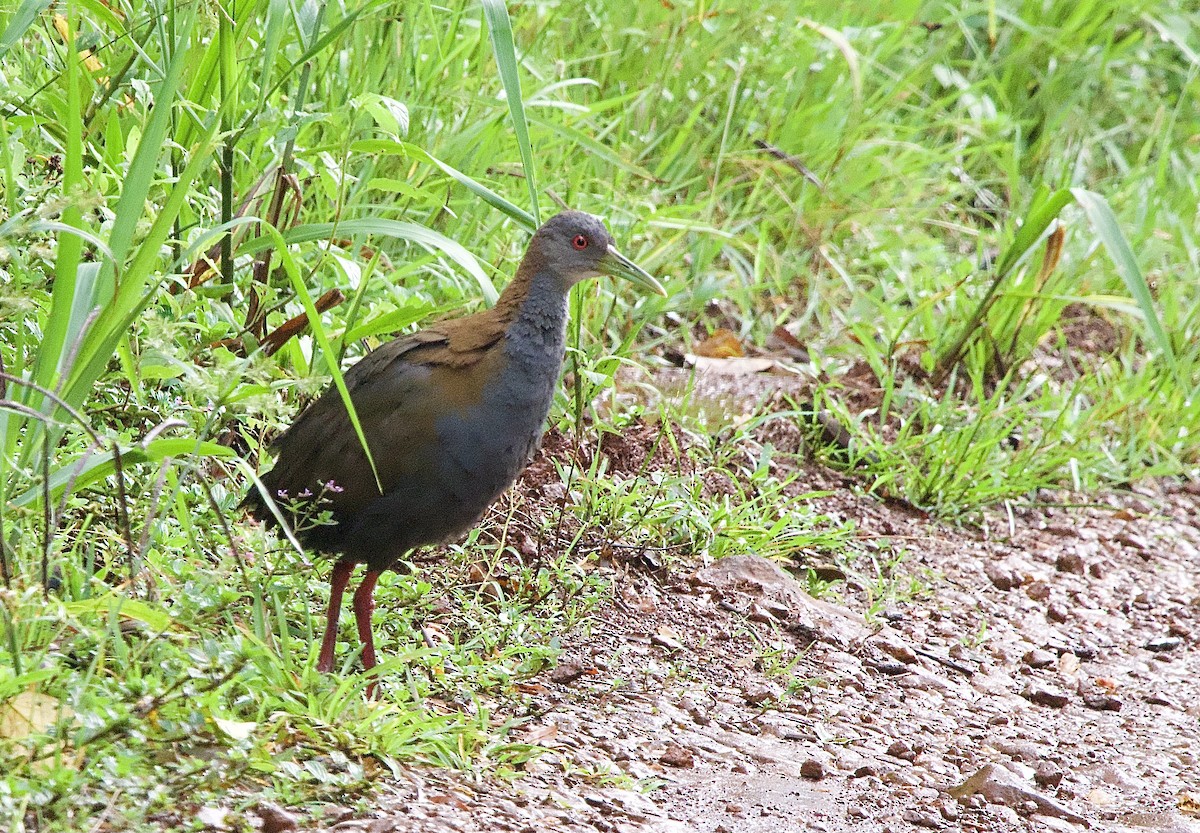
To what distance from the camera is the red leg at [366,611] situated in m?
2.84

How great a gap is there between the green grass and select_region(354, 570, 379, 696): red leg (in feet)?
0.35

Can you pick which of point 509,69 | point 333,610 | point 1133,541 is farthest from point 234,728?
point 1133,541

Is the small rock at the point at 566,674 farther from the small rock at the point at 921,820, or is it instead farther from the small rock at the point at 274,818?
the small rock at the point at 274,818

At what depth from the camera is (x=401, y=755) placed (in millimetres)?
2426

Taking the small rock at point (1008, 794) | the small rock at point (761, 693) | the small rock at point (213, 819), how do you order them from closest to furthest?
1. the small rock at point (213, 819)
2. the small rock at point (1008, 794)
3. the small rock at point (761, 693)

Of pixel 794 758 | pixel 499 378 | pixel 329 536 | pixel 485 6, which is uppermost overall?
pixel 485 6

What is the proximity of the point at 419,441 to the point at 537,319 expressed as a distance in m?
0.39

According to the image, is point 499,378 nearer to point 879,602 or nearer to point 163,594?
point 163,594

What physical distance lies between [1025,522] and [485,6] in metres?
2.38

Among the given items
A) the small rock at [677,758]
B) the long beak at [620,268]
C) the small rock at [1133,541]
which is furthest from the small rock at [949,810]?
the small rock at [1133,541]

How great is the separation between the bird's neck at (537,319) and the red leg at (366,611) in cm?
53

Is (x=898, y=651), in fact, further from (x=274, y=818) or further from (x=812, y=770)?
(x=274, y=818)

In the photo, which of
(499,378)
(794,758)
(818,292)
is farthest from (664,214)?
(794,758)

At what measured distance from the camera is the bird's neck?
2996 millimetres
